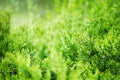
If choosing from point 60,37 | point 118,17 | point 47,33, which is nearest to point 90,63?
point 60,37

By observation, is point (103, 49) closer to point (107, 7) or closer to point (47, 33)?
point (107, 7)

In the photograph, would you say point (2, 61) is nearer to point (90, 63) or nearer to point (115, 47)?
point (90, 63)

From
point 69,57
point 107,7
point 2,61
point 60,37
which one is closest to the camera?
point 2,61

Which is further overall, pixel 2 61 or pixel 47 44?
pixel 47 44

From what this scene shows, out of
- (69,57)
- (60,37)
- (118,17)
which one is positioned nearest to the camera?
(69,57)

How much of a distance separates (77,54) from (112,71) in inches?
17.9

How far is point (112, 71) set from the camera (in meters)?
3.12

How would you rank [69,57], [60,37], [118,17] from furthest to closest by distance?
[118,17], [60,37], [69,57]

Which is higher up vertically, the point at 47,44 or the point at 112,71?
the point at 47,44

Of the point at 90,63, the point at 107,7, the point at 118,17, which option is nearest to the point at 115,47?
the point at 90,63

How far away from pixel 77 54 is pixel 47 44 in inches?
52.6

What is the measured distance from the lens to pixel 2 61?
3.07m

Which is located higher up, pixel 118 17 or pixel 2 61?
pixel 118 17

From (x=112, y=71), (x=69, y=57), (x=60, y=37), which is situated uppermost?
(x=60, y=37)
